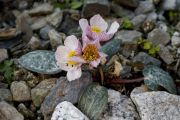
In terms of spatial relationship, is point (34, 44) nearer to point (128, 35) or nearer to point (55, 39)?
point (55, 39)

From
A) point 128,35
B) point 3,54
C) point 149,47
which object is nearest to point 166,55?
point 149,47

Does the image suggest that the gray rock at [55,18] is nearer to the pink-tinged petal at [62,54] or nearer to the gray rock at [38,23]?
the gray rock at [38,23]

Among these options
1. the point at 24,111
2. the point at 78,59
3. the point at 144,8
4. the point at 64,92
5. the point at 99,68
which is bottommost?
the point at 24,111

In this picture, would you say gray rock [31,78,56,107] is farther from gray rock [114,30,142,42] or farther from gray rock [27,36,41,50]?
gray rock [114,30,142,42]

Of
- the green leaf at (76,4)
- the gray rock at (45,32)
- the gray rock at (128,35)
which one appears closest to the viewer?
the gray rock at (128,35)

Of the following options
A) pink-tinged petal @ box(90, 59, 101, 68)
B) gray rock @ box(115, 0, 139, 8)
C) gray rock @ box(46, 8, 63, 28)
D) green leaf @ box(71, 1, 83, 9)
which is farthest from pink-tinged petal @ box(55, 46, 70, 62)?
gray rock @ box(115, 0, 139, 8)

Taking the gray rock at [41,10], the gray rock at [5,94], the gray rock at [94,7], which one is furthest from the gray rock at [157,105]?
the gray rock at [41,10]

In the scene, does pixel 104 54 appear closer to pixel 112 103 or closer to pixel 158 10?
pixel 112 103

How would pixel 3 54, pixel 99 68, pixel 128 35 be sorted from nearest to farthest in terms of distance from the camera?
1. pixel 99 68
2. pixel 3 54
3. pixel 128 35
